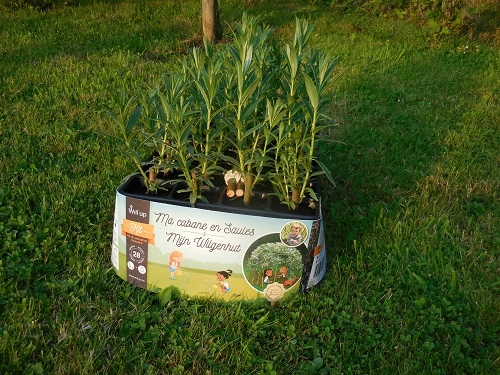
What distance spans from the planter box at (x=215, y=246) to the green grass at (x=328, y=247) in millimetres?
96

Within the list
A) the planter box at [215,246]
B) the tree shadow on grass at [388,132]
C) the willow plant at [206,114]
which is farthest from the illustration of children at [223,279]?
the tree shadow on grass at [388,132]

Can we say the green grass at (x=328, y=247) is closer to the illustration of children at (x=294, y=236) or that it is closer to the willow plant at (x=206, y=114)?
the illustration of children at (x=294, y=236)

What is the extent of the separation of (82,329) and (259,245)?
761mm

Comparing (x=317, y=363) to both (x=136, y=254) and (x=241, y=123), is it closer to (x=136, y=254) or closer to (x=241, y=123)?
(x=136, y=254)

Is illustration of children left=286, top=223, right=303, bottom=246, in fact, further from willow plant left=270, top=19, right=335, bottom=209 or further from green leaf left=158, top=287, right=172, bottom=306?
green leaf left=158, top=287, right=172, bottom=306

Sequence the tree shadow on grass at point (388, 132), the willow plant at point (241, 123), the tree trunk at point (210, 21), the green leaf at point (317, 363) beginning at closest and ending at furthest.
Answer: the green leaf at point (317, 363)
the willow plant at point (241, 123)
the tree shadow on grass at point (388, 132)
the tree trunk at point (210, 21)

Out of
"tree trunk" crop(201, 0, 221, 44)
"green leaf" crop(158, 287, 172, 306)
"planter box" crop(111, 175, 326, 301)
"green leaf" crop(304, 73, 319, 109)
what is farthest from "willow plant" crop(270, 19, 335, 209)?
"tree trunk" crop(201, 0, 221, 44)

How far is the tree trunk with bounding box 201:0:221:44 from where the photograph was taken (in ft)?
20.7

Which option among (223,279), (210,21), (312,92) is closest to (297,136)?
(312,92)

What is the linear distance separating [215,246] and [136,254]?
0.35m

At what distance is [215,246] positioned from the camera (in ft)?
7.52

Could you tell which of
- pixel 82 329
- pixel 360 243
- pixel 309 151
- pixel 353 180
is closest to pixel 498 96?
pixel 353 180

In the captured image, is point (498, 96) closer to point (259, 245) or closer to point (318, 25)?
point (318, 25)

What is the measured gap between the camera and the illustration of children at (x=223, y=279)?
2338 mm
